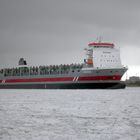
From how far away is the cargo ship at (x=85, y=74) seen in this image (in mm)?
74438

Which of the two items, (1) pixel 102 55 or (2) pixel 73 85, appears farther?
(1) pixel 102 55

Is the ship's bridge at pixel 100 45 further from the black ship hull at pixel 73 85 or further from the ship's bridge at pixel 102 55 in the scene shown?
the black ship hull at pixel 73 85

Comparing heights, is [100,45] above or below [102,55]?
above

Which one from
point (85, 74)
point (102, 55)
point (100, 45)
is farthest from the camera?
point (100, 45)

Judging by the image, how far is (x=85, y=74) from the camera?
2950 inches

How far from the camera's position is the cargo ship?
74438 millimetres

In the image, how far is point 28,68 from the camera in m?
96.2

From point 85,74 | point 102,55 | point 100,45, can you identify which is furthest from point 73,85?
point 100,45

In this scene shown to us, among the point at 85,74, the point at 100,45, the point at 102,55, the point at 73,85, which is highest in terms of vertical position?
the point at 100,45

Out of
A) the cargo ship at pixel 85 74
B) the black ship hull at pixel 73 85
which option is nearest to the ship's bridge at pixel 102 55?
the cargo ship at pixel 85 74

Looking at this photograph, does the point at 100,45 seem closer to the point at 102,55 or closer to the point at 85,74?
the point at 102,55

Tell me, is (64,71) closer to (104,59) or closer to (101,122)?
(104,59)

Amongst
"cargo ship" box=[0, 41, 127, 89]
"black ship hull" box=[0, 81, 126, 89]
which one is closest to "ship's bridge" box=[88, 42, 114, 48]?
"cargo ship" box=[0, 41, 127, 89]

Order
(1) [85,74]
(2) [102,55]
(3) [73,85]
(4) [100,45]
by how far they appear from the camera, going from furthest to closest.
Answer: (4) [100,45] < (2) [102,55] < (3) [73,85] < (1) [85,74]
